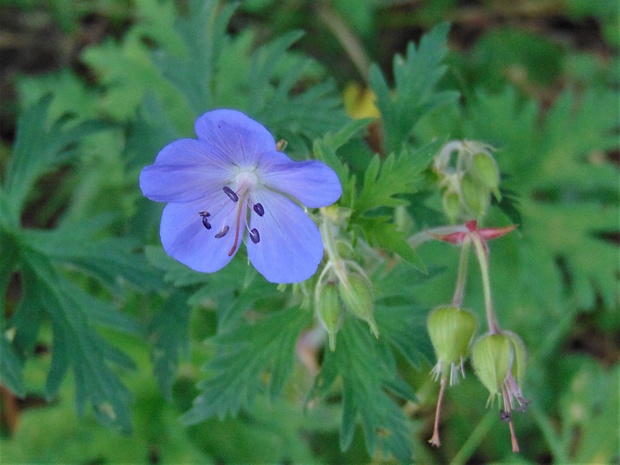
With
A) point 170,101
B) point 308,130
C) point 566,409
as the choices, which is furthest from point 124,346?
point 566,409

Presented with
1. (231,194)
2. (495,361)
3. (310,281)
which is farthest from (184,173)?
(495,361)

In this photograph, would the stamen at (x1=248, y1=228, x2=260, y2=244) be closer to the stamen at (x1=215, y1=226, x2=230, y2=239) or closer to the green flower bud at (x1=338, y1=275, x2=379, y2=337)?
the stamen at (x1=215, y1=226, x2=230, y2=239)

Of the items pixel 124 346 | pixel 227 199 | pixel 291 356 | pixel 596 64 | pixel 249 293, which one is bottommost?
pixel 596 64

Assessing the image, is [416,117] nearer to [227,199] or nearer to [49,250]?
[227,199]

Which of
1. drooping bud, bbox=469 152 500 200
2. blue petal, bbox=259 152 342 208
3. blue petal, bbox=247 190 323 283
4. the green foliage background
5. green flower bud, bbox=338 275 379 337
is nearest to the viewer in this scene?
blue petal, bbox=259 152 342 208

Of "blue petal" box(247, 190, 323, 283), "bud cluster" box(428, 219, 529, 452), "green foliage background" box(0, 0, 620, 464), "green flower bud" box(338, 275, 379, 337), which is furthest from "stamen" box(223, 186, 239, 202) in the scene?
"bud cluster" box(428, 219, 529, 452)

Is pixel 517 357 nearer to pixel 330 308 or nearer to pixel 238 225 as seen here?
pixel 330 308
